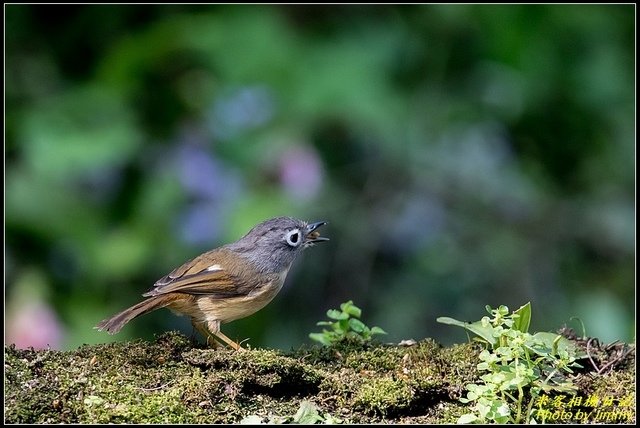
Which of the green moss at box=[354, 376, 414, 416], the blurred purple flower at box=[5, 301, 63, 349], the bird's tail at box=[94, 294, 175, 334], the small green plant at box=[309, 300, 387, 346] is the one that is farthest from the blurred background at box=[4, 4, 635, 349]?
the green moss at box=[354, 376, 414, 416]

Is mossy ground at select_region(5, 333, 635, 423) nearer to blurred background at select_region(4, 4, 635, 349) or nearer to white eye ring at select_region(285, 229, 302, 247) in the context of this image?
white eye ring at select_region(285, 229, 302, 247)

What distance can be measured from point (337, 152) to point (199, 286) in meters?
3.17

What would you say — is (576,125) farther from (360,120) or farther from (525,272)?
(360,120)

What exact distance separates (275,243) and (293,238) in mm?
111

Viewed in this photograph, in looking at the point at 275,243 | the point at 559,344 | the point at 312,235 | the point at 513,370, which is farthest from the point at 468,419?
the point at 312,235

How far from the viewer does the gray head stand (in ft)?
16.3

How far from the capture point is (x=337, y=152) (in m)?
7.52

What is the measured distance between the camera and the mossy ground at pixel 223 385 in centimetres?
325

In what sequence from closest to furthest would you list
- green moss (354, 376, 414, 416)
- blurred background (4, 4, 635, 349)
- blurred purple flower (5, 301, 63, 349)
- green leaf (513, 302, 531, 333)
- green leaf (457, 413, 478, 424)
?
green leaf (457, 413, 478, 424) → green moss (354, 376, 414, 416) → green leaf (513, 302, 531, 333) → blurred purple flower (5, 301, 63, 349) → blurred background (4, 4, 635, 349)

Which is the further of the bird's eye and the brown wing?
the bird's eye

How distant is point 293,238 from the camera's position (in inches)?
201

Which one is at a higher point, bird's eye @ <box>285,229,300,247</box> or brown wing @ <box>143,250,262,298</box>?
bird's eye @ <box>285,229,300,247</box>

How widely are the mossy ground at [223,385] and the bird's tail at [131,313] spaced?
0.29 metres

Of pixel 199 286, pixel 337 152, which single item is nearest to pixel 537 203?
pixel 337 152
